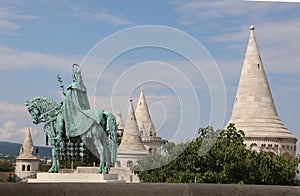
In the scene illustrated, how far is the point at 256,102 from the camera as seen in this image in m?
42.8

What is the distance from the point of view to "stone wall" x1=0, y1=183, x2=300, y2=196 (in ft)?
24.9

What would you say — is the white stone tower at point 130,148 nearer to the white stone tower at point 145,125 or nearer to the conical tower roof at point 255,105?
the conical tower roof at point 255,105

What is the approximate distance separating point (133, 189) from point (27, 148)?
56027 millimetres

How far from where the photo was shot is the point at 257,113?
42.4 metres

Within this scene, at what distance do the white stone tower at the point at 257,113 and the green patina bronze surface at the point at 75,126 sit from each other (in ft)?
75.9

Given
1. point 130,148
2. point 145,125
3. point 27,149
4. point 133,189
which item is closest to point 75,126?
point 133,189

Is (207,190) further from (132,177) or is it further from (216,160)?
(132,177)

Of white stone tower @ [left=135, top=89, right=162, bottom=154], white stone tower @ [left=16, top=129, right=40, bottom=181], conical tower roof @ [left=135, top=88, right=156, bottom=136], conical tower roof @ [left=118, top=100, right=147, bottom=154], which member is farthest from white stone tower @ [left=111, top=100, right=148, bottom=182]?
white stone tower @ [left=16, top=129, right=40, bottom=181]

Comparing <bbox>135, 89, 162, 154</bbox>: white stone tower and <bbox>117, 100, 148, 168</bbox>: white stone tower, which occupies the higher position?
<bbox>135, 89, 162, 154</bbox>: white stone tower

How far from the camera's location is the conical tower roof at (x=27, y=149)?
6074cm

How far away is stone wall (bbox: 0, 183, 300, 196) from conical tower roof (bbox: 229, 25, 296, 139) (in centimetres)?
3331

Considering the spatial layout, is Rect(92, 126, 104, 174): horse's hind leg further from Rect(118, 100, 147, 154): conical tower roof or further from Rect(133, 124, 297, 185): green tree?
Rect(118, 100, 147, 154): conical tower roof

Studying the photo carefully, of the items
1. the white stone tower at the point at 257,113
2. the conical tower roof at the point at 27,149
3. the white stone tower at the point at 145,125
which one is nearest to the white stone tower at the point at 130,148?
the white stone tower at the point at 257,113

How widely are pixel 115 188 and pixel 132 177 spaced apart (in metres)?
28.5
